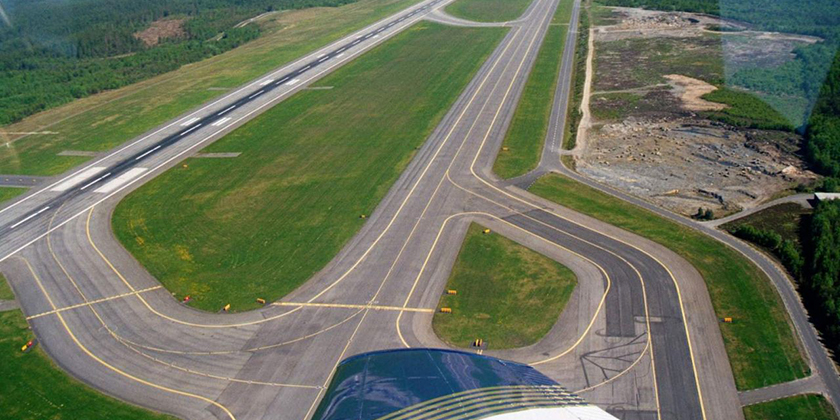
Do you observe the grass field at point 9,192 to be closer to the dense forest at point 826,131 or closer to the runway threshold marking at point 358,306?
the runway threshold marking at point 358,306

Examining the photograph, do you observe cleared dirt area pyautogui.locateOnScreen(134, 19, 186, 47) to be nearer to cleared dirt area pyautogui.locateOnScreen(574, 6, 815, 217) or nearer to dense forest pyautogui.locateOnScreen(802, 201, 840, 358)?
cleared dirt area pyautogui.locateOnScreen(574, 6, 815, 217)

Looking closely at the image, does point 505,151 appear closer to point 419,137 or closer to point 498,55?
point 419,137

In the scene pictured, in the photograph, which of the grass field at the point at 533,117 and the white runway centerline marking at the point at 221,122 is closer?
the grass field at the point at 533,117

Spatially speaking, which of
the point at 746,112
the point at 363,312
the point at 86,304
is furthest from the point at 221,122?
the point at 746,112

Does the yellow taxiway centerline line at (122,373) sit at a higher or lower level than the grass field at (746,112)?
lower

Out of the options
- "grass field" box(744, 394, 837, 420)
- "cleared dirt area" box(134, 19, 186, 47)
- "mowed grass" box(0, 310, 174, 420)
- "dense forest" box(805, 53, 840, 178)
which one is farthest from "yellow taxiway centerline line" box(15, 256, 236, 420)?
"cleared dirt area" box(134, 19, 186, 47)

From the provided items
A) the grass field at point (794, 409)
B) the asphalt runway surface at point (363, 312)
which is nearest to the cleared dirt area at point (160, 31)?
the asphalt runway surface at point (363, 312)

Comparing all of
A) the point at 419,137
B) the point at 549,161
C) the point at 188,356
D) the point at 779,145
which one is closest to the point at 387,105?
the point at 419,137
